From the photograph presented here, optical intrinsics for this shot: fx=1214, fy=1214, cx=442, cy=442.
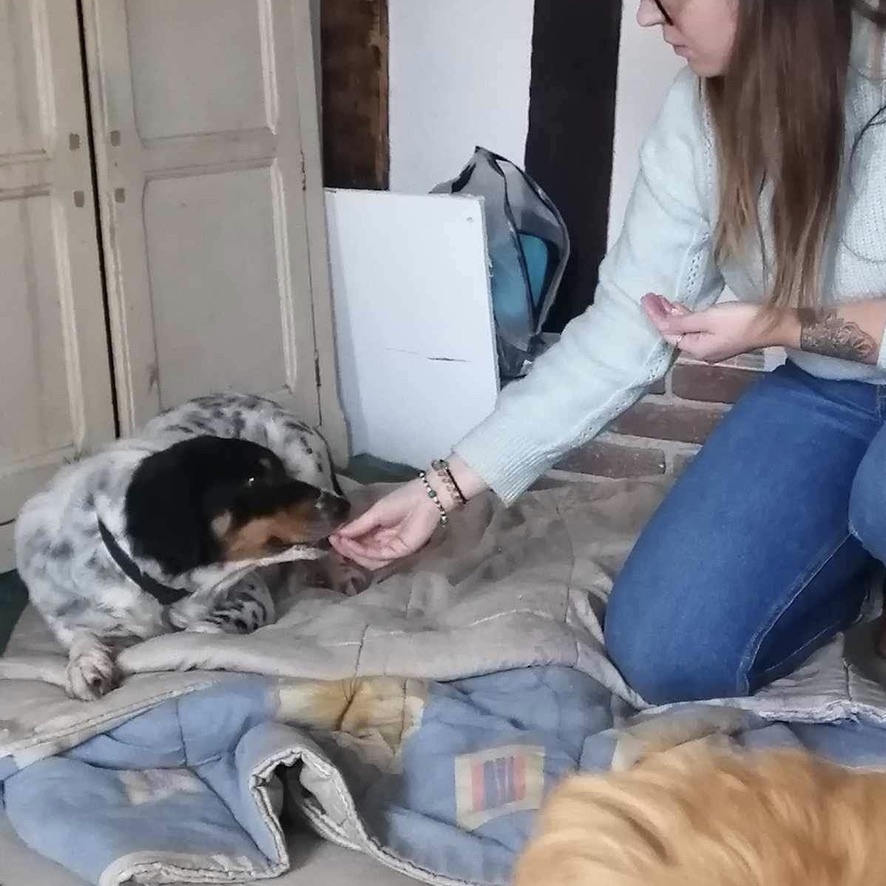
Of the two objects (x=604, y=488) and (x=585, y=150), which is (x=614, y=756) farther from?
(x=585, y=150)

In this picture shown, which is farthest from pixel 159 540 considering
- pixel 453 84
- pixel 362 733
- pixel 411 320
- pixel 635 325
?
pixel 453 84

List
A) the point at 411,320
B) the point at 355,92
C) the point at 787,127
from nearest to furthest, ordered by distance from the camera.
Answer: the point at 787,127 < the point at 411,320 < the point at 355,92

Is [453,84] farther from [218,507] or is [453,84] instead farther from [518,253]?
[218,507]

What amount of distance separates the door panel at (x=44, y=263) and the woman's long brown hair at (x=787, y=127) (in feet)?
4.50

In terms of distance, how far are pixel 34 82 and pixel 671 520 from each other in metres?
1.49

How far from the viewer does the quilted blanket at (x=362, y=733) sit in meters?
1.40

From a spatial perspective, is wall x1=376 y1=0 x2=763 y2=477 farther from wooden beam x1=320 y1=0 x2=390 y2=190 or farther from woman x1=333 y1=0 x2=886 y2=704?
woman x1=333 y1=0 x2=886 y2=704

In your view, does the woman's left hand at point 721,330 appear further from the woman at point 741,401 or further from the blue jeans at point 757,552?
the blue jeans at point 757,552

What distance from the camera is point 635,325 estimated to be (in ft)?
5.49

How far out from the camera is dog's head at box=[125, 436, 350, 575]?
1861mm

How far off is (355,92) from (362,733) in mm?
1960

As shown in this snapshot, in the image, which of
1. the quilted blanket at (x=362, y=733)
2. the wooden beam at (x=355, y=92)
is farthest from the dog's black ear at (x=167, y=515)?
the wooden beam at (x=355, y=92)

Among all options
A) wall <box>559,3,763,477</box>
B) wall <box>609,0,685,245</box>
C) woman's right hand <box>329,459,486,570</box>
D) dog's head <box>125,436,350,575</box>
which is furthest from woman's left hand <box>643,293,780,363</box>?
wall <box>609,0,685,245</box>

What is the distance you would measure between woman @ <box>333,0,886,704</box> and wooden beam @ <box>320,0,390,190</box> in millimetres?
1509
